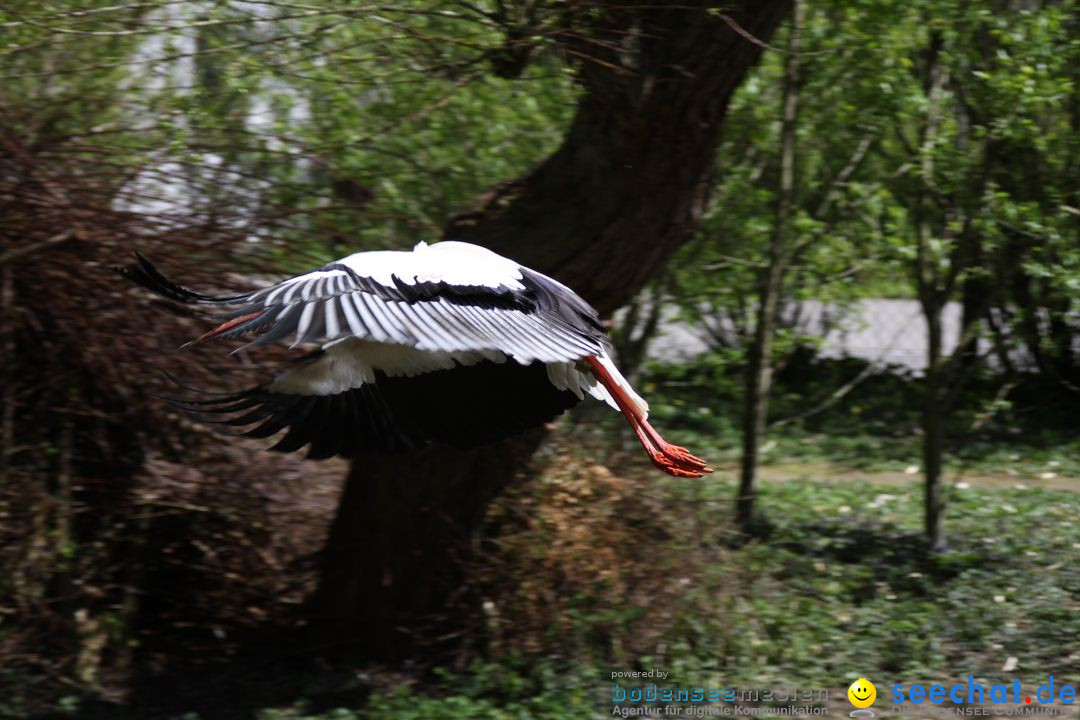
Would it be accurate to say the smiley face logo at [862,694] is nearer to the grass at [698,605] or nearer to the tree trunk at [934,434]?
the grass at [698,605]

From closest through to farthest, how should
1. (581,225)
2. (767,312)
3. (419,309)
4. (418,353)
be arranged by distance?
(419,309), (418,353), (581,225), (767,312)

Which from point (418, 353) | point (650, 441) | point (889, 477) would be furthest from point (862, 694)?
point (889, 477)

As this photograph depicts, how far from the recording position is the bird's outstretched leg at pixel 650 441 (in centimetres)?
467

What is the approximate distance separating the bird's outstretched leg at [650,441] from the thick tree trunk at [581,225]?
0.86 meters

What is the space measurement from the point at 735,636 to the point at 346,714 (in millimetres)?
1772

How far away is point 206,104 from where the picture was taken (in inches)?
243

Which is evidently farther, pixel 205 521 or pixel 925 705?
pixel 205 521

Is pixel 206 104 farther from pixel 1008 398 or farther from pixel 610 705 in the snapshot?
pixel 1008 398

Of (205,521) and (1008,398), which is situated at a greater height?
(205,521)

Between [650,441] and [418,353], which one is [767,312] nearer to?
[650,441]

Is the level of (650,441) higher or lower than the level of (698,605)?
higher

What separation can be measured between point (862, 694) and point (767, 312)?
96.7 inches

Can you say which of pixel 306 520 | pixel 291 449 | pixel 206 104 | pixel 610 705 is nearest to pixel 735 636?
pixel 610 705

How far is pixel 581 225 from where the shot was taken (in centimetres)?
547
